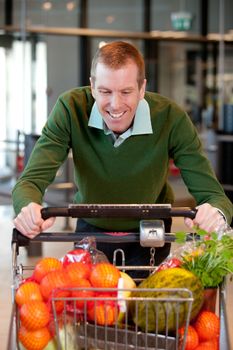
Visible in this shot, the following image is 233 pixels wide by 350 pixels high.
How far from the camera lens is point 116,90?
2191 millimetres

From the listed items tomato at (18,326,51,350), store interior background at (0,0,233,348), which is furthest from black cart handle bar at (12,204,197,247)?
store interior background at (0,0,233,348)

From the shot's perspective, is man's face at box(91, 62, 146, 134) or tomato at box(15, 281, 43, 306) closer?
tomato at box(15, 281, 43, 306)

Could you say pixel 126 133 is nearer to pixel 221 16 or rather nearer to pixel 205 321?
pixel 205 321

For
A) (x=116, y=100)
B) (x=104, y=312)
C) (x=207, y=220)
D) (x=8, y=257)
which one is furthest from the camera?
(x=8, y=257)

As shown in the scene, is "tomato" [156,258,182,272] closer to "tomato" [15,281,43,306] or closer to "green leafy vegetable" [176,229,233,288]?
"green leafy vegetable" [176,229,233,288]

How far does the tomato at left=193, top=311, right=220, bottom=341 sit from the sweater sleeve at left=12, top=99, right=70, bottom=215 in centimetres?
73

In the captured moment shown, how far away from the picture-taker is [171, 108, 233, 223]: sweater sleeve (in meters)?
2.52

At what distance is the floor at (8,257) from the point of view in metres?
4.97

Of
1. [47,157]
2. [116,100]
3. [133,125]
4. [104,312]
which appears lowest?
[104,312]

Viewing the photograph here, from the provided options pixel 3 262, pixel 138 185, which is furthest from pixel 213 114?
pixel 138 185

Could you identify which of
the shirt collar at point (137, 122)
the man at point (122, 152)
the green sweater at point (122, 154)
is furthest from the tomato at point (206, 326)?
the shirt collar at point (137, 122)

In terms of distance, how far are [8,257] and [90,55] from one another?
5125mm

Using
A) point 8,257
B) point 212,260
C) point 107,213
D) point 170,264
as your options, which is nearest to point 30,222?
point 107,213

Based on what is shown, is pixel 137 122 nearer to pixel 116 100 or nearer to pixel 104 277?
pixel 116 100
